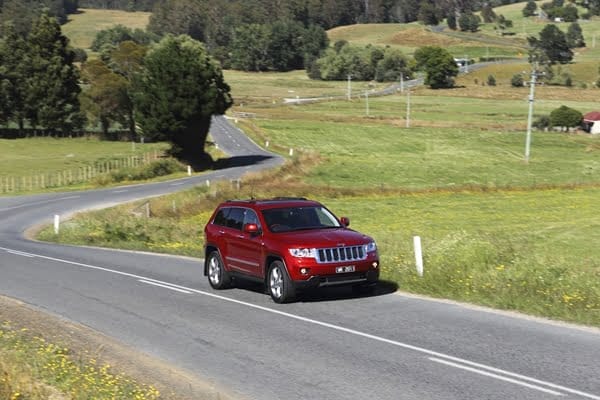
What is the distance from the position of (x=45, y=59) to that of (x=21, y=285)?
83507 mm

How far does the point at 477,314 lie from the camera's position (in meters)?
14.3

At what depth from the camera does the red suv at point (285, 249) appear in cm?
1588

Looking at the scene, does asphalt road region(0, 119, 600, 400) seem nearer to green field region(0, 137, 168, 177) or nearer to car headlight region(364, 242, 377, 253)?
car headlight region(364, 242, 377, 253)

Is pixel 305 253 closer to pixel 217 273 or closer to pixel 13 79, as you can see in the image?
pixel 217 273

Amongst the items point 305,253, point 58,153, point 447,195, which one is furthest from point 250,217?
point 58,153

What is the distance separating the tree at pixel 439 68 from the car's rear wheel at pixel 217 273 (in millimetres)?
138658

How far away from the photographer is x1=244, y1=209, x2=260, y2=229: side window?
1753 cm

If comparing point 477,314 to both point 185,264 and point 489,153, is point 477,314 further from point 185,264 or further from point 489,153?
point 489,153

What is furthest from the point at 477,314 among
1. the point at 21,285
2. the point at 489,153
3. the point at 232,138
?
the point at 232,138

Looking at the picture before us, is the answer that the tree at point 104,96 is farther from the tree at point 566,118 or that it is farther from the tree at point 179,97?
the tree at point 566,118

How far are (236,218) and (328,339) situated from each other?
601 cm

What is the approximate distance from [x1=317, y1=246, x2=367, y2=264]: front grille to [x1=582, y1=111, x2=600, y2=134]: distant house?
90.7m

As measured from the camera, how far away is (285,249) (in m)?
16.1

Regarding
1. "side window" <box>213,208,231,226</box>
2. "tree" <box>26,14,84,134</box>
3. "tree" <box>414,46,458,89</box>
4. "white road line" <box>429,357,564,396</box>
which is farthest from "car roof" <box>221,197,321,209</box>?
"tree" <box>414,46,458,89</box>
